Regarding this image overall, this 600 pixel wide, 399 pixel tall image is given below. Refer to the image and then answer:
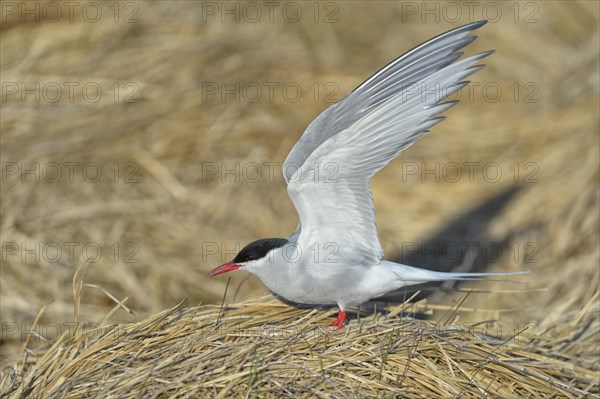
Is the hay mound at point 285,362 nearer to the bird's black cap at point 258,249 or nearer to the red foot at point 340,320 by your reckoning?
the red foot at point 340,320

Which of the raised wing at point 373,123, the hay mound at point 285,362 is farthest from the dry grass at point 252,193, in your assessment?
the raised wing at point 373,123

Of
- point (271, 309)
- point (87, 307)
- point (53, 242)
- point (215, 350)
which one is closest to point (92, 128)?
point (53, 242)

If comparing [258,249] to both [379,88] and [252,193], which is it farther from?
A: [252,193]

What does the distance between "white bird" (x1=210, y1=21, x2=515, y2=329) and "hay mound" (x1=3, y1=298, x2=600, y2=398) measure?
0.20 m

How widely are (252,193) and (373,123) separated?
2.80 metres

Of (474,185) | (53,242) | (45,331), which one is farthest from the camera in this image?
(474,185)

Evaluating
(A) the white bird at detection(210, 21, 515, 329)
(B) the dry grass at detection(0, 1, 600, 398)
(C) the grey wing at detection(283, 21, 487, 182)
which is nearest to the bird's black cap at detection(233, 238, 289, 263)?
(A) the white bird at detection(210, 21, 515, 329)

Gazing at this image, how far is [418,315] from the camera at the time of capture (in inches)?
165

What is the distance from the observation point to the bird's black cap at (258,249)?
152 inches

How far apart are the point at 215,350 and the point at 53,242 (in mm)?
2773

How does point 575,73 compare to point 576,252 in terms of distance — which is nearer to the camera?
point 576,252

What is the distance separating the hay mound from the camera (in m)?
3.04

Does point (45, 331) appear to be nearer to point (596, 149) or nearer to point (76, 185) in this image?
point (76, 185)

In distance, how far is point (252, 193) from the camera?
6336mm
